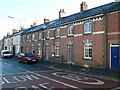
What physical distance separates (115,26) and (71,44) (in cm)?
778

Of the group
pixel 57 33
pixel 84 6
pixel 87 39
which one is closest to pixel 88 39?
pixel 87 39

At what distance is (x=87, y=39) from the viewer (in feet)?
61.0

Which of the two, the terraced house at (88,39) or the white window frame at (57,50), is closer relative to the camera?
the terraced house at (88,39)

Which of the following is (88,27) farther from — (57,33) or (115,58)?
(57,33)

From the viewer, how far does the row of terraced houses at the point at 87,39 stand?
1564 centimetres

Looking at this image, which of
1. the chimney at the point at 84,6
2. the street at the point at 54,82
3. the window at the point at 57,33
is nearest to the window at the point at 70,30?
the window at the point at 57,33

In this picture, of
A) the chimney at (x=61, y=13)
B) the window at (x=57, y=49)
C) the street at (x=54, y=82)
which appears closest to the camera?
the street at (x=54, y=82)

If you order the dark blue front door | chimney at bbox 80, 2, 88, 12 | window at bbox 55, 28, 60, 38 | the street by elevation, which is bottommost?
the street

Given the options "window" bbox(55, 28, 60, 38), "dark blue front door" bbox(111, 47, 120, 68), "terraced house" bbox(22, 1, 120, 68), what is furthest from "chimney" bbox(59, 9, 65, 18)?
"dark blue front door" bbox(111, 47, 120, 68)

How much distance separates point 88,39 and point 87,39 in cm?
19

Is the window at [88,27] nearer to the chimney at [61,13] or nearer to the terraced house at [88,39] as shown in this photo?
the terraced house at [88,39]

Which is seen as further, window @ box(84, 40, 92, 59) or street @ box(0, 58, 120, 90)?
window @ box(84, 40, 92, 59)

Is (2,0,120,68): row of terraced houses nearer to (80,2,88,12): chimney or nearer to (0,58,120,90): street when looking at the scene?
(80,2,88,12): chimney

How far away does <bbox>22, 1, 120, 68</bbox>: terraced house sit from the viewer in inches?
616
